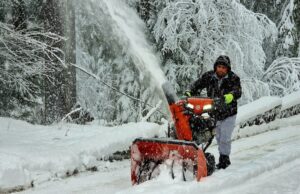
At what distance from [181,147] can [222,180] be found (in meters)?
0.74

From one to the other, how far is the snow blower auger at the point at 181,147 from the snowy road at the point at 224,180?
210 mm

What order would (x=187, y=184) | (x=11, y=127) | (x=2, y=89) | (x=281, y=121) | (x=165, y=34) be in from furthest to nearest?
(x=165, y=34) < (x=281, y=121) < (x=2, y=89) < (x=11, y=127) < (x=187, y=184)

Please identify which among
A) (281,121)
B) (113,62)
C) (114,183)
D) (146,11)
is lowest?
(114,183)

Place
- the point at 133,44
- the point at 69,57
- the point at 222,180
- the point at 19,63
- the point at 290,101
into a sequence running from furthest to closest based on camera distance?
the point at 290,101
the point at 69,57
the point at 133,44
the point at 19,63
the point at 222,180

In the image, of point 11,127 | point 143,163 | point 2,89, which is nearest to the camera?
point 143,163

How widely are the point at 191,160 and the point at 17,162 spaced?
8.68ft

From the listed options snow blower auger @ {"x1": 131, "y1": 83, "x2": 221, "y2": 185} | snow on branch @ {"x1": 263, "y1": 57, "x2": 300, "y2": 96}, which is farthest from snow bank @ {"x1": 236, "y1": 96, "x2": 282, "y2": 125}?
snow on branch @ {"x1": 263, "y1": 57, "x2": 300, "y2": 96}

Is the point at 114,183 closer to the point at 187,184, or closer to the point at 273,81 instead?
the point at 187,184

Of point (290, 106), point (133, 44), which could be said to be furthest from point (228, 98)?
point (290, 106)

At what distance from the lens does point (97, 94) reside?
2039cm

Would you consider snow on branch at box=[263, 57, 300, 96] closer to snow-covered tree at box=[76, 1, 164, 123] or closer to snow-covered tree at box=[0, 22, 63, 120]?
snow-covered tree at box=[76, 1, 164, 123]

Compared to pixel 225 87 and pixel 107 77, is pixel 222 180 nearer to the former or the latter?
pixel 225 87

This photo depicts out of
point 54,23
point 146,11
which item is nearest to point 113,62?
point 146,11

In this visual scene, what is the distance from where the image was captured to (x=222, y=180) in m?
6.79
